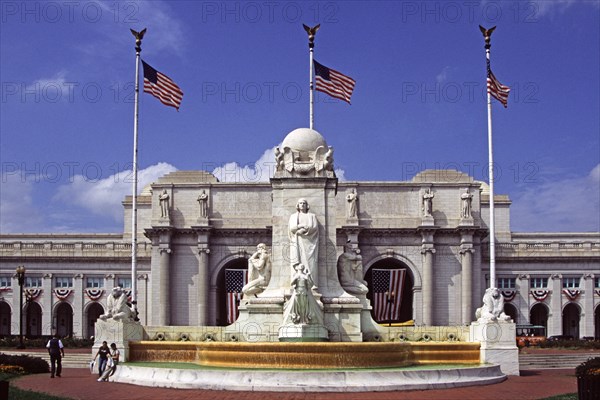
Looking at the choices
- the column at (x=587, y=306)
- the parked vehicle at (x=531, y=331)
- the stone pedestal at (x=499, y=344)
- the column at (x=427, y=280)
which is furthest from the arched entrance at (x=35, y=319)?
the stone pedestal at (x=499, y=344)

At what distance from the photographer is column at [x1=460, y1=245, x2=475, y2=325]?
263 feet

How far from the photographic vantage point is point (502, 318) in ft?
103

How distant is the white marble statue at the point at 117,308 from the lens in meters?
30.8

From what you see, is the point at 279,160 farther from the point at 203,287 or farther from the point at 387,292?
the point at 203,287

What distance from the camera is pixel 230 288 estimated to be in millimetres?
81438

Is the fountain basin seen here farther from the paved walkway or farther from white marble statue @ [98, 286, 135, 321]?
white marble statue @ [98, 286, 135, 321]

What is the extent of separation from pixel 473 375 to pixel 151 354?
11.1 metres

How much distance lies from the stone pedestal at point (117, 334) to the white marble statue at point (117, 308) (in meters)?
0.31

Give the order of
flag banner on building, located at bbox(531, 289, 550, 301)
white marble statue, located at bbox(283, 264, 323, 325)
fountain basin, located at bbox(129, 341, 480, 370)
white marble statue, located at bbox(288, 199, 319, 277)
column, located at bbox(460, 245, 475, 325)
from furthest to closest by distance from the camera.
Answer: flag banner on building, located at bbox(531, 289, 550, 301) → column, located at bbox(460, 245, 475, 325) → white marble statue, located at bbox(288, 199, 319, 277) → white marble statue, located at bbox(283, 264, 323, 325) → fountain basin, located at bbox(129, 341, 480, 370)

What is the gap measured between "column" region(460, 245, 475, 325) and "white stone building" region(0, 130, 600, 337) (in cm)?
9

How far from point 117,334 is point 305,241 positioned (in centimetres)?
737

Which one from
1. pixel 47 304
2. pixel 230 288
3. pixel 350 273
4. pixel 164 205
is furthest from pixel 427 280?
pixel 350 273

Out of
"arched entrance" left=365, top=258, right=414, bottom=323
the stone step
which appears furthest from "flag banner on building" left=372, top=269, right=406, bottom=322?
the stone step

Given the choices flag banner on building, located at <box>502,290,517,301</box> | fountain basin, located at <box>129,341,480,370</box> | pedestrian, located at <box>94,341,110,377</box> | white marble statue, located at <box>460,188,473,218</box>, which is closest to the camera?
fountain basin, located at <box>129,341,480,370</box>
